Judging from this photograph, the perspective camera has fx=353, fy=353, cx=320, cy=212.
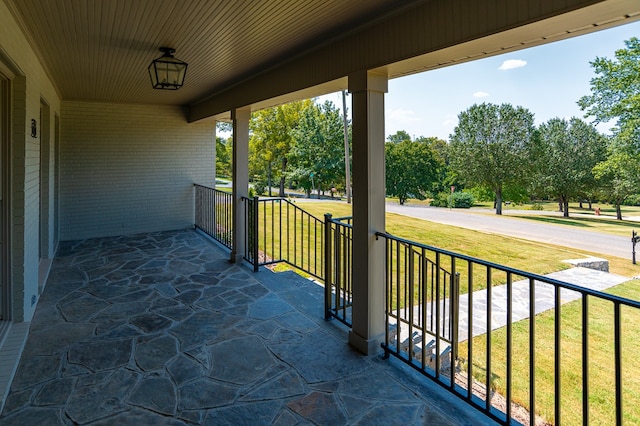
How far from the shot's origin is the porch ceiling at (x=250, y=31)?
5.98 feet

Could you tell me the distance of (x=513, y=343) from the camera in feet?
16.7

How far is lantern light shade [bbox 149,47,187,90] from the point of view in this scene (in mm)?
3508

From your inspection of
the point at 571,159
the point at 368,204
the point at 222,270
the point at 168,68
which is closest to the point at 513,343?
the point at 368,204

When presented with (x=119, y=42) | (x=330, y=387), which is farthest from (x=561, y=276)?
(x=119, y=42)

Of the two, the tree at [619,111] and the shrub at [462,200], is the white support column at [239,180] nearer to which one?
the tree at [619,111]

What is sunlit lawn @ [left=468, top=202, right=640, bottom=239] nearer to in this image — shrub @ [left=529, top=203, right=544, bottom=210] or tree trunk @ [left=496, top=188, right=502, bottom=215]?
shrub @ [left=529, top=203, right=544, bottom=210]

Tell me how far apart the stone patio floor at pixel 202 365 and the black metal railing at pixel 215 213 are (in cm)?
212

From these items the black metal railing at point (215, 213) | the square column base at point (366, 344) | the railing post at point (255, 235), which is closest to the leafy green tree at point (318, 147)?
the black metal railing at point (215, 213)

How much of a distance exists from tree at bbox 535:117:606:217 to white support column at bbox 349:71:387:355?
8.52 meters

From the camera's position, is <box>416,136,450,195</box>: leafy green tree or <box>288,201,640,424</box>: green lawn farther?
<box>416,136,450,195</box>: leafy green tree

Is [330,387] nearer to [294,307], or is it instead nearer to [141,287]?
[294,307]

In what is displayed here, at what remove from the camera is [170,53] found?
3.56 metres

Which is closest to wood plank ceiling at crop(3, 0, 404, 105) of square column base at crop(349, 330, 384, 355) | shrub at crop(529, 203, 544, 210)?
square column base at crop(349, 330, 384, 355)

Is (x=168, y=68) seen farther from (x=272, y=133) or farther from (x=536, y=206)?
(x=272, y=133)
